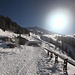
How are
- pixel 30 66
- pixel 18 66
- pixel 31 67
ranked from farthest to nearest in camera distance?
pixel 30 66
pixel 18 66
pixel 31 67

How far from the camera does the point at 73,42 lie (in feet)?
406

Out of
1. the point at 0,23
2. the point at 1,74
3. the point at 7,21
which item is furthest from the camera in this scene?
the point at 7,21

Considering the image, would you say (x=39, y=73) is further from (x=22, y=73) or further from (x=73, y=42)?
(x=73, y=42)

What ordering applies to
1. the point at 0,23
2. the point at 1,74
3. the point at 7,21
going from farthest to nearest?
the point at 7,21, the point at 0,23, the point at 1,74

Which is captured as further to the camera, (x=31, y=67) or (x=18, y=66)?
(x=18, y=66)

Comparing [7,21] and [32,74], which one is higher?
[7,21]

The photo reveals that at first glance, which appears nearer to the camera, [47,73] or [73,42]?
[47,73]

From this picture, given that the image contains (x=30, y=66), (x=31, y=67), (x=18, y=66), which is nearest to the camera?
(x=31, y=67)

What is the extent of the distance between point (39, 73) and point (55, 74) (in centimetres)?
143

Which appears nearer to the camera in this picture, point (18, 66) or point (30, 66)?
point (18, 66)

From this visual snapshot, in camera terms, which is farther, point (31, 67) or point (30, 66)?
point (30, 66)

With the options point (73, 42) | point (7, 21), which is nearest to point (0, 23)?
point (7, 21)

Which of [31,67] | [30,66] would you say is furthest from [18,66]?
[31,67]

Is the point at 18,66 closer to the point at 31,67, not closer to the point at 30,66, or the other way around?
the point at 30,66
